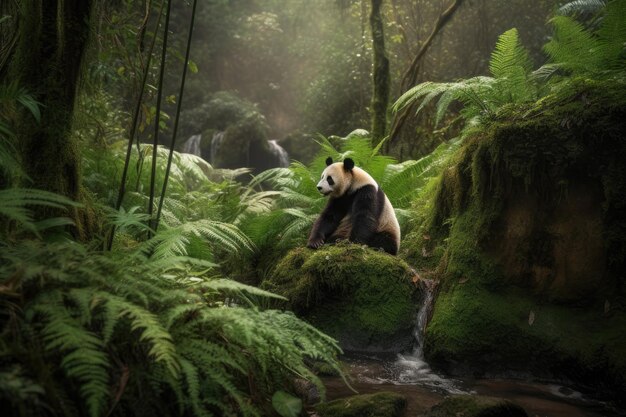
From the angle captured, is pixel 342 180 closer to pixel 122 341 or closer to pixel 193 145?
pixel 122 341

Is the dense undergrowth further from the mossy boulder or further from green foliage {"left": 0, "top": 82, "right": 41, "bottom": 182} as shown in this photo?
the mossy boulder

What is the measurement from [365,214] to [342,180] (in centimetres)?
57

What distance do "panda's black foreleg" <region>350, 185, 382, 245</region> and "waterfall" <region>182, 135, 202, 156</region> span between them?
52.6 feet

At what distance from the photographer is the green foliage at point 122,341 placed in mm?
1805

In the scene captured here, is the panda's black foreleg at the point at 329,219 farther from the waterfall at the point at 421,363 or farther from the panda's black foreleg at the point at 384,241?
the waterfall at the point at 421,363

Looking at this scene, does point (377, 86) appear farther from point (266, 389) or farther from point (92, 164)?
point (266, 389)

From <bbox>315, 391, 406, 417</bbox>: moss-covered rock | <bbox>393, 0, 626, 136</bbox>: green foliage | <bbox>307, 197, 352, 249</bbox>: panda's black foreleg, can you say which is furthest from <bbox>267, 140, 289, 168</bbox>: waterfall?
<bbox>315, 391, 406, 417</bbox>: moss-covered rock

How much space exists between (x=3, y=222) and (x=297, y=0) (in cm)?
2869

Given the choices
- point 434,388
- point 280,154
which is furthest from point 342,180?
point 280,154

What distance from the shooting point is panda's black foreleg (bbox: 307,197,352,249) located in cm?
616

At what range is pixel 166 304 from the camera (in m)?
2.36

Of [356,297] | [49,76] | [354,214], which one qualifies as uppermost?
[49,76]

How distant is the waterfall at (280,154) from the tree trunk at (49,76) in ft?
58.8

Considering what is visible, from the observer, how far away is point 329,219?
6.28 m
